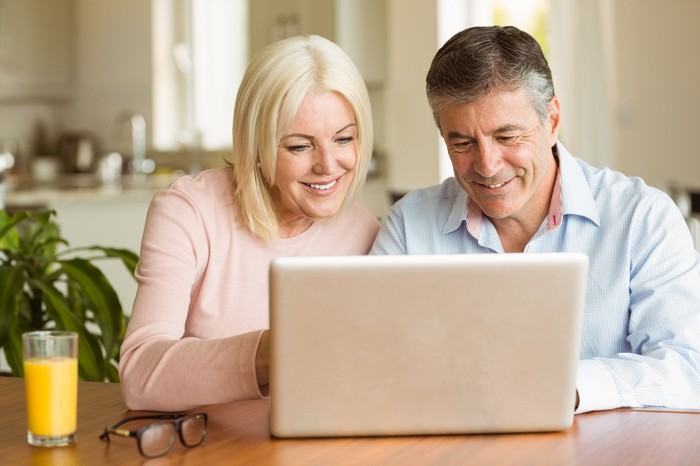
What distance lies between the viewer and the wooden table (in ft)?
4.37

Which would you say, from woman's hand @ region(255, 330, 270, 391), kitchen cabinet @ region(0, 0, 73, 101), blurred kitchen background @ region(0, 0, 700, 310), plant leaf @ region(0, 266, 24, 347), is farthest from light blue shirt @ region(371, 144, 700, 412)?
kitchen cabinet @ region(0, 0, 73, 101)

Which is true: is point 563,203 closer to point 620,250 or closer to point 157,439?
point 620,250

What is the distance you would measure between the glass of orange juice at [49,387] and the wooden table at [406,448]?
2 centimetres

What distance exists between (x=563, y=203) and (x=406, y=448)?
0.71 m

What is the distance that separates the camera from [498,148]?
183 centimetres

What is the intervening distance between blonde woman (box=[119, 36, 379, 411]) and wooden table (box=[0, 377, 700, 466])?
0.31m

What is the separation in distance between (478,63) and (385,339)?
0.66 meters

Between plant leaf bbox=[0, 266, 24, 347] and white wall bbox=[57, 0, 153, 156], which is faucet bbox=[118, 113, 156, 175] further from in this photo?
plant leaf bbox=[0, 266, 24, 347]

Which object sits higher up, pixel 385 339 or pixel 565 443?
pixel 385 339

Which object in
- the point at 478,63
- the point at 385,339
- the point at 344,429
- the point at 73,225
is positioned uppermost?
the point at 478,63

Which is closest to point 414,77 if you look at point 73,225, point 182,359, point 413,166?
point 413,166

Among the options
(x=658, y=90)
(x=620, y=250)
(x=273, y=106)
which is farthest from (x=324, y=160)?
(x=658, y=90)

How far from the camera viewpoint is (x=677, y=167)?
604 cm

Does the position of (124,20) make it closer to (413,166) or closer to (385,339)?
(413,166)
